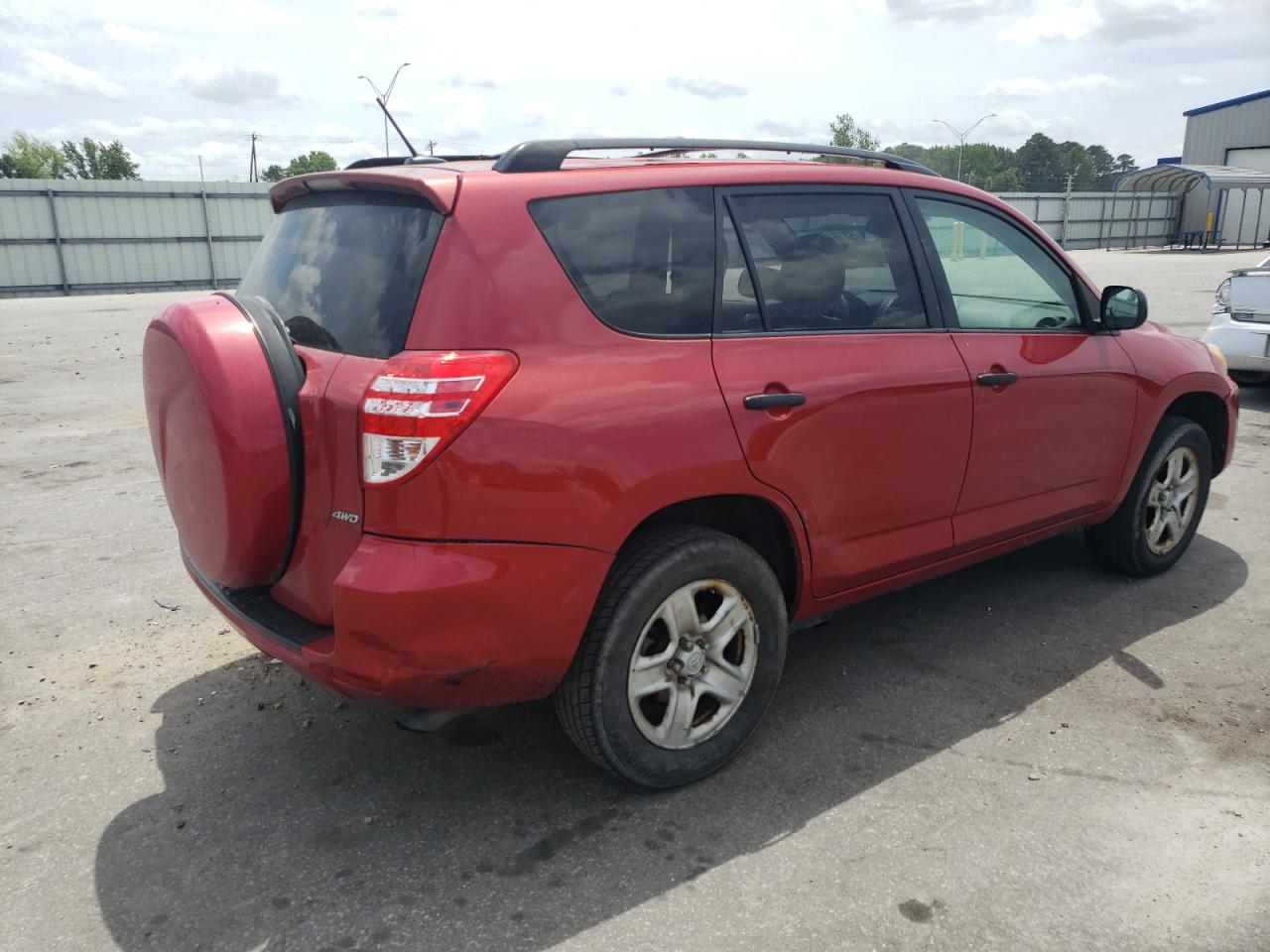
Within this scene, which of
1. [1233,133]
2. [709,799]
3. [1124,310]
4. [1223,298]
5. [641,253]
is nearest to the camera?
[641,253]

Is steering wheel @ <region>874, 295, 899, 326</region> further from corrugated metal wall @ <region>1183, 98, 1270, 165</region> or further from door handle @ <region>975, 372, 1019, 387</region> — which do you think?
corrugated metal wall @ <region>1183, 98, 1270, 165</region>

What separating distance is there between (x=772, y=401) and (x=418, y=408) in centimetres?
105

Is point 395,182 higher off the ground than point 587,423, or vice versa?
point 395,182

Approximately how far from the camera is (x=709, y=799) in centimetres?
300

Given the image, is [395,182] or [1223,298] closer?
[395,182]

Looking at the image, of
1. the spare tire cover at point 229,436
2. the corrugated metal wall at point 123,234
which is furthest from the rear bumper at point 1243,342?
the corrugated metal wall at point 123,234

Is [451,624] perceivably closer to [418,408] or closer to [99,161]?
Result: [418,408]

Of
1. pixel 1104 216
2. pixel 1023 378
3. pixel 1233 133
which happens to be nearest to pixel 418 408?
pixel 1023 378

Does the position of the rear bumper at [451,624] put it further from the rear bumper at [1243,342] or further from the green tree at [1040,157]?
the green tree at [1040,157]

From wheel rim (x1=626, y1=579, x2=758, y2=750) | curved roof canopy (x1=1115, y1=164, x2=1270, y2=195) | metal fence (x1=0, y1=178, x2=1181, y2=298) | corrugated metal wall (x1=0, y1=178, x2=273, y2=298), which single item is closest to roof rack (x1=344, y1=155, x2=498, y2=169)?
wheel rim (x1=626, y1=579, x2=758, y2=750)

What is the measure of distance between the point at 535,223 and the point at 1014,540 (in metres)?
2.34

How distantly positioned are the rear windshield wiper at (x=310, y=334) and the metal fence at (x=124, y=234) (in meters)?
24.1

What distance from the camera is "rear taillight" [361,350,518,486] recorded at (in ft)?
8.02

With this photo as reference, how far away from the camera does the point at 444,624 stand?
97.8 inches
